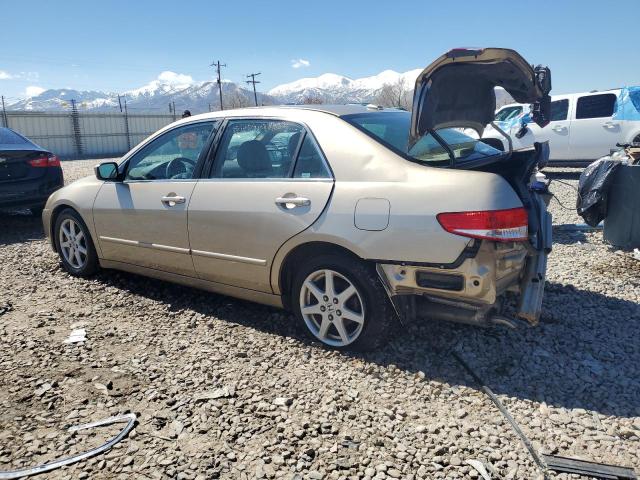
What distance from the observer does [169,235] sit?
4156mm

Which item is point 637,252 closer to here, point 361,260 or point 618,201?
point 618,201

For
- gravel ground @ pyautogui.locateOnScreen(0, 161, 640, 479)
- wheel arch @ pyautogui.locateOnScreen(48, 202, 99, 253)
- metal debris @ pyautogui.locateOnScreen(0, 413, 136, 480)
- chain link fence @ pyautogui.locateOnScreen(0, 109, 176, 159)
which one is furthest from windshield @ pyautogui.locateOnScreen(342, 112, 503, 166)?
chain link fence @ pyautogui.locateOnScreen(0, 109, 176, 159)

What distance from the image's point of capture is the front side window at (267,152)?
3.47 meters

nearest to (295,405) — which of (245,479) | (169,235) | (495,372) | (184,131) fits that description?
(245,479)

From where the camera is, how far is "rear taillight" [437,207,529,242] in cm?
282

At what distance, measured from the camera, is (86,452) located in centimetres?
254

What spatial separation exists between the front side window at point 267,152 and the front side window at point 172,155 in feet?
0.84

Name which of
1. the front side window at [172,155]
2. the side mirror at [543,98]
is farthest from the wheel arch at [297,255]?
the side mirror at [543,98]

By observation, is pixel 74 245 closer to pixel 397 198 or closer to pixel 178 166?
pixel 178 166

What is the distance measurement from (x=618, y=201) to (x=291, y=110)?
4.21 meters

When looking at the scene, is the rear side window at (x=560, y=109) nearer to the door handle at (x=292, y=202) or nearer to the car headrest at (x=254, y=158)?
the car headrest at (x=254, y=158)

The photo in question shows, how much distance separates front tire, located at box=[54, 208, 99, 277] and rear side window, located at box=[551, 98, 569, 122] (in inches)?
440

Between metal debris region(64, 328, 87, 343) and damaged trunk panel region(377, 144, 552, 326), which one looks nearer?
damaged trunk panel region(377, 144, 552, 326)

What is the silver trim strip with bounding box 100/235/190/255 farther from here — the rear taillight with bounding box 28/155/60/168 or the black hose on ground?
the rear taillight with bounding box 28/155/60/168
